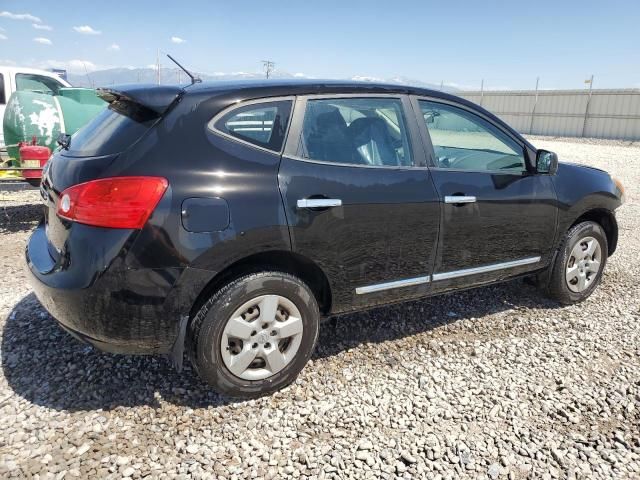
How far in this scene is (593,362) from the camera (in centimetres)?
335

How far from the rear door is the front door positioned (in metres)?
0.15

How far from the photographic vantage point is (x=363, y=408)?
A: 2.78 m

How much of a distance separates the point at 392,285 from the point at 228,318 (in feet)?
3.71

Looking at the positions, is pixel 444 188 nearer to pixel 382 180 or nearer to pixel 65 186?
pixel 382 180

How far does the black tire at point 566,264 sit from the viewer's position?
405 cm

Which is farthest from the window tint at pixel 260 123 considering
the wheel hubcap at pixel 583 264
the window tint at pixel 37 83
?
the window tint at pixel 37 83

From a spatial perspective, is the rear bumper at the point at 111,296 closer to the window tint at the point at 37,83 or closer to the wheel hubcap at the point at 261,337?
the wheel hubcap at the point at 261,337

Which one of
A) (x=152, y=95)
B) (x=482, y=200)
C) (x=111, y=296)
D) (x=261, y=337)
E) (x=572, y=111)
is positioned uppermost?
(x=572, y=111)

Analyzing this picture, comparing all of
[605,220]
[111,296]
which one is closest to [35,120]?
[111,296]

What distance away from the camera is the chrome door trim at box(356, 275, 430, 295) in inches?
121

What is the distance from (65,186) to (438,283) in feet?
7.81

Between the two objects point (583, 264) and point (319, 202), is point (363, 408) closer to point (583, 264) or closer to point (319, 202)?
point (319, 202)

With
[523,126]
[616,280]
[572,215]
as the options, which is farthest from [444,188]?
[523,126]

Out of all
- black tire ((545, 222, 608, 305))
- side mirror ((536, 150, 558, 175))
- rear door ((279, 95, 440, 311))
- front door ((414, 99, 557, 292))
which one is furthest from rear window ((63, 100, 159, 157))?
black tire ((545, 222, 608, 305))
